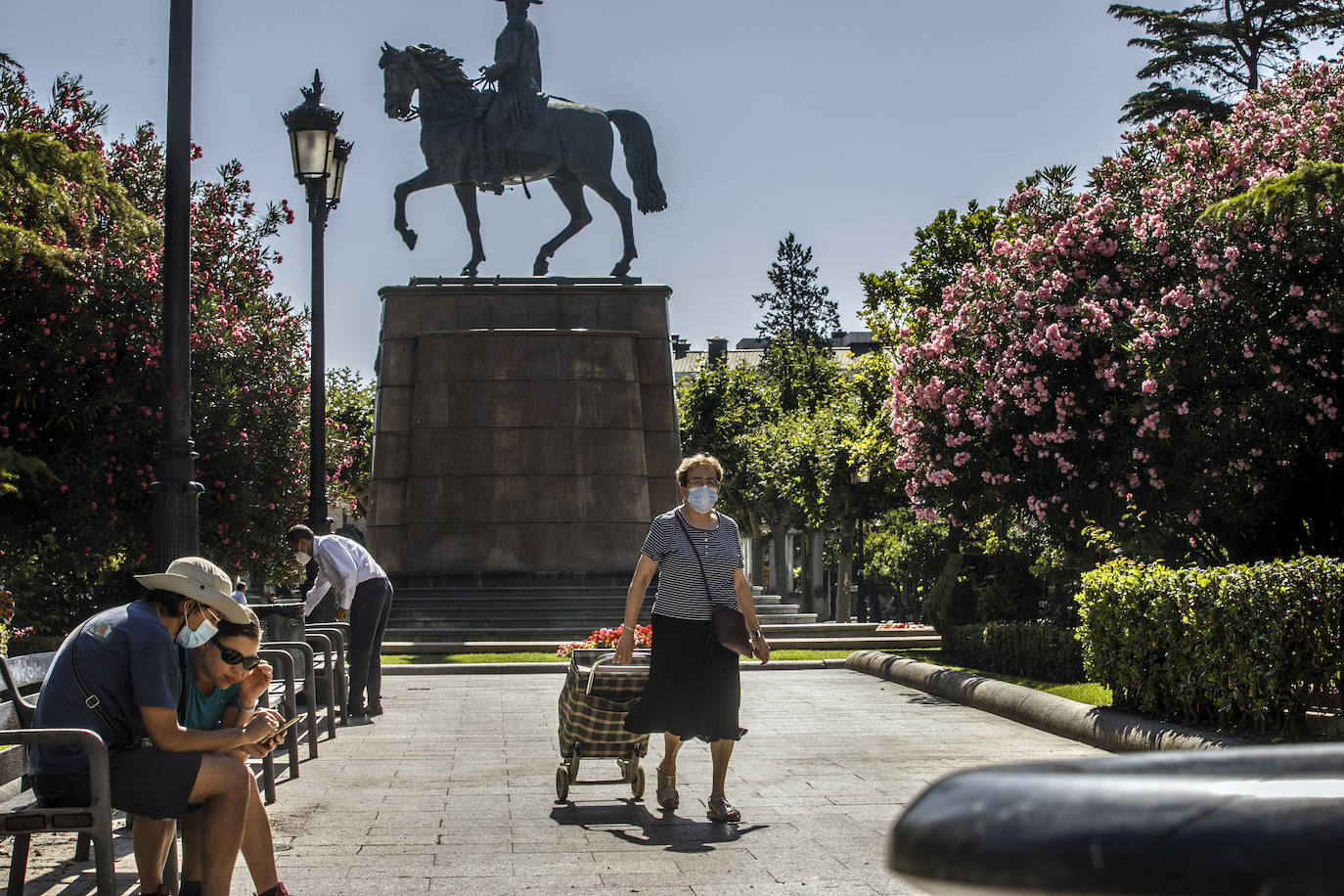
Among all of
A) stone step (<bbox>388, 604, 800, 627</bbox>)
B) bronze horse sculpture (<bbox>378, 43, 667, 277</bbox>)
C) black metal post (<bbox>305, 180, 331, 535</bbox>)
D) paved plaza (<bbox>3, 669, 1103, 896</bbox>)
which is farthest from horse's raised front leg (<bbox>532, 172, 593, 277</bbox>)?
paved plaza (<bbox>3, 669, 1103, 896</bbox>)

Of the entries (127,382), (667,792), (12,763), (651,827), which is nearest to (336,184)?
(127,382)

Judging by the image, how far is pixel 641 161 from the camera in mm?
25641

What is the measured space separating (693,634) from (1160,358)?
9087 millimetres

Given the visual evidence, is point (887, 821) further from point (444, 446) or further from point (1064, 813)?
point (444, 446)

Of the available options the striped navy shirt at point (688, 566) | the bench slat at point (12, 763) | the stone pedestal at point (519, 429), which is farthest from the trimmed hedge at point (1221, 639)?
the stone pedestal at point (519, 429)

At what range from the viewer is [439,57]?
24969 millimetres

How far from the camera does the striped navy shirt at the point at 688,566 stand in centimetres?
773

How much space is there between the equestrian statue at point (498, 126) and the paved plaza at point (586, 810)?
43.7 feet

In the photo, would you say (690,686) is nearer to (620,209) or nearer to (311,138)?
(311,138)

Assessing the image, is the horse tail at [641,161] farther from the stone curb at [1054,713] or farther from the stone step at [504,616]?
the stone curb at [1054,713]

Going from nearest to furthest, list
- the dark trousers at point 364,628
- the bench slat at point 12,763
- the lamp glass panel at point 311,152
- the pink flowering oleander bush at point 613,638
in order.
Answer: the bench slat at point 12,763 → the pink flowering oleander bush at point 613,638 → the dark trousers at point 364,628 → the lamp glass panel at point 311,152

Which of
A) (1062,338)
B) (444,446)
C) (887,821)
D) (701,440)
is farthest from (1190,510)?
(701,440)

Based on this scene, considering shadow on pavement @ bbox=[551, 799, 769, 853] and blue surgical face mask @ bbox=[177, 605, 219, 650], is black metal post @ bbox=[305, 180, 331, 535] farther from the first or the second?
blue surgical face mask @ bbox=[177, 605, 219, 650]

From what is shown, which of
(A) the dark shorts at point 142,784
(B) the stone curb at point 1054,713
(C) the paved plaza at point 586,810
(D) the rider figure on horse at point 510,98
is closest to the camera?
(A) the dark shorts at point 142,784
